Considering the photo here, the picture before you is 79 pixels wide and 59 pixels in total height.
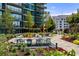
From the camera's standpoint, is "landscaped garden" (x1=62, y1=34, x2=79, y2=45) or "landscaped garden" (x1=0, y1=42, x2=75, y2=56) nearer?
"landscaped garden" (x1=0, y1=42, x2=75, y2=56)

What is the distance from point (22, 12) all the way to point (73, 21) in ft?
3.39

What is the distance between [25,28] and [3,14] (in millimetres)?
511

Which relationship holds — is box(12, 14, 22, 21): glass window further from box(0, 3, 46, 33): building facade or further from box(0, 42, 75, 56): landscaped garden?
box(0, 42, 75, 56): landscaped garden

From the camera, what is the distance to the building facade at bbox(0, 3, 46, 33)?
17.2ft

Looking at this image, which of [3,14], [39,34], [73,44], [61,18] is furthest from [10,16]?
[73,44]

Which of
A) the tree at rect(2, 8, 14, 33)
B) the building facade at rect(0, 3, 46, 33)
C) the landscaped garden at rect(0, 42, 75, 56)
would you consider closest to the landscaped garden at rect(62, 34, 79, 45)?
the landscaped garden at rect(0, 42, 75, 56)

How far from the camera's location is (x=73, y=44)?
5.29m

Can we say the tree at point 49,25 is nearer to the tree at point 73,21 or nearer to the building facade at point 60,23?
the building facade at point 60,23

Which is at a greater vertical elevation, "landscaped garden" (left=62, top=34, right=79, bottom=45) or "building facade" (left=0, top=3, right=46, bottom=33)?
"building facade" (left=0, top=3, right=46, bottom=33)

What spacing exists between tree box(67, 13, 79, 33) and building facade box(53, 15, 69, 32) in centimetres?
8

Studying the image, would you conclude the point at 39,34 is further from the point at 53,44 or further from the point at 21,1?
the point at 21,1

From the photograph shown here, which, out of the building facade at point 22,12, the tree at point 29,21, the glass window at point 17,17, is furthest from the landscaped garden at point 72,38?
the glass window at point 17,17

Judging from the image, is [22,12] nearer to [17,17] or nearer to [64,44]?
[17,17]

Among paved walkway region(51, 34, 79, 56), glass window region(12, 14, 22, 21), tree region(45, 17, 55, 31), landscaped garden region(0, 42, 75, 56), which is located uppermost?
glass window region(12, 14, 22, 21)
